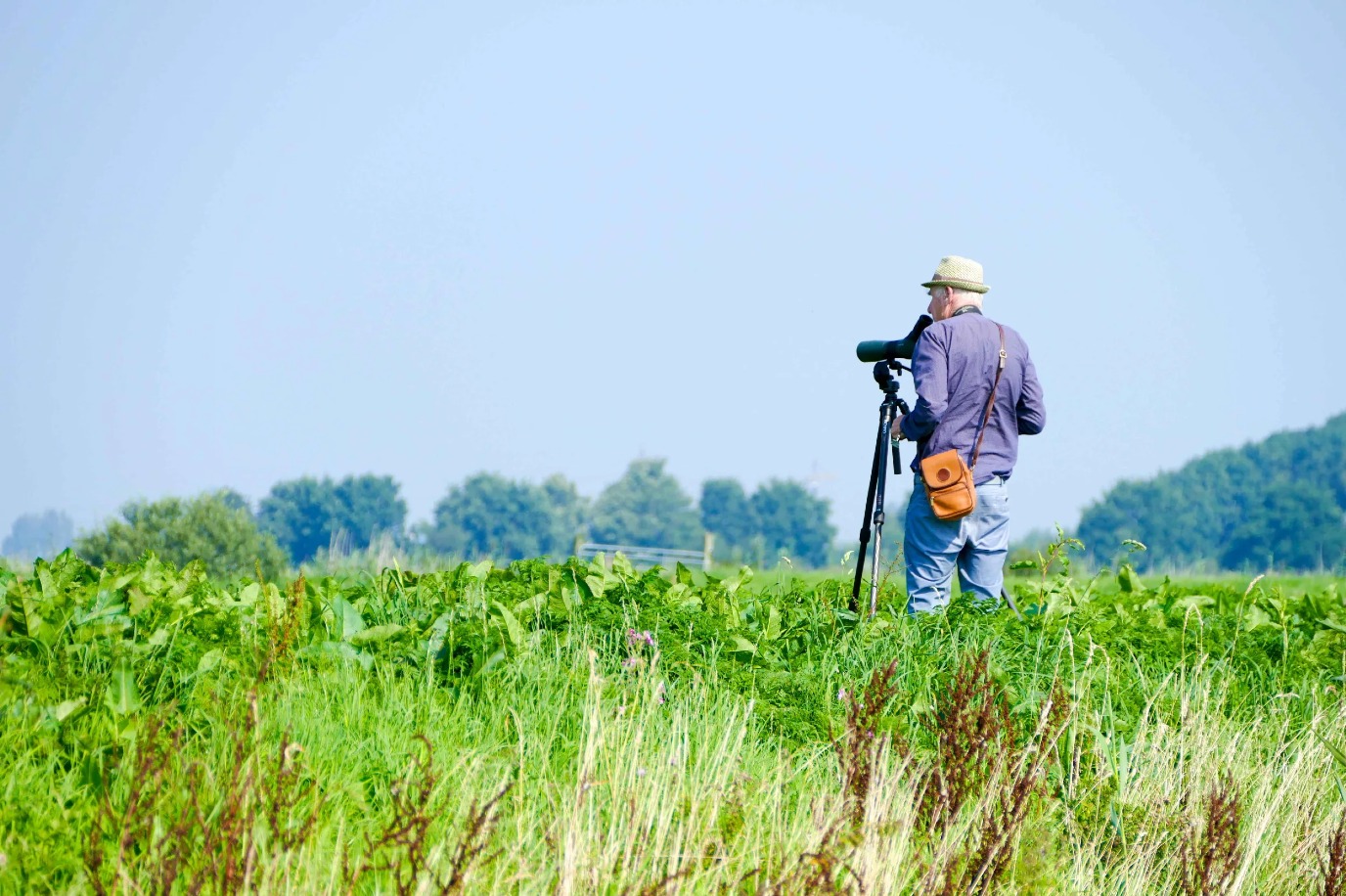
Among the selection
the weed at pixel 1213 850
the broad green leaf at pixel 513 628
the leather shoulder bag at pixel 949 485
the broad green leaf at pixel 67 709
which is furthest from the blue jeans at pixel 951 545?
the broad green leaf at pixel 67 709

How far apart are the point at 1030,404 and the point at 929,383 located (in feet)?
2.55

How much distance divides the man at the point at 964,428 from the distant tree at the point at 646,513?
258ft

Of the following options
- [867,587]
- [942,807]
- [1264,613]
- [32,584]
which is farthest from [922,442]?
[32,584]

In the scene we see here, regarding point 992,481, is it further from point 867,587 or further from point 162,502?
point 162,502

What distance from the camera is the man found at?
21.9 feet

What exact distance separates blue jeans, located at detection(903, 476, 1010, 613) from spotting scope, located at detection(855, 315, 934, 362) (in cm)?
80

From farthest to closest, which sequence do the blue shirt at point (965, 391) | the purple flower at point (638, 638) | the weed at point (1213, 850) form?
the blue shirt at point (965, 391), the purple flower at point (638, 638), the weed at point (1213, 850)

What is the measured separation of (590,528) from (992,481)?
268ft

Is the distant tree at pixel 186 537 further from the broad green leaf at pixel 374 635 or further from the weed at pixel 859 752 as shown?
the weed at pixel 859 752

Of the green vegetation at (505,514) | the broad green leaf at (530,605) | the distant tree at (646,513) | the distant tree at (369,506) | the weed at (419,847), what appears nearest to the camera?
the weed at (419,847)

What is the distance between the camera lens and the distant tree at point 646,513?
86.8 m

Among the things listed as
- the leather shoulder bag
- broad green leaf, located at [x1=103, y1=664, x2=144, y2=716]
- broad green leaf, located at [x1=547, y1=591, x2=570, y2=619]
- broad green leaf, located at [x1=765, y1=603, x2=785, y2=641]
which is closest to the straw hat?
the leather shoulder bag

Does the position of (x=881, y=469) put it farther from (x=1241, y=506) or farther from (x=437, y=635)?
(x=1241, y=506)

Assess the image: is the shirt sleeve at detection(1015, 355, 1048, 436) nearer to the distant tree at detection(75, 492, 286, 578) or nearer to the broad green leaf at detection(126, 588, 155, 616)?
the broad green leaf at detection(126, 588, 155, 616)
